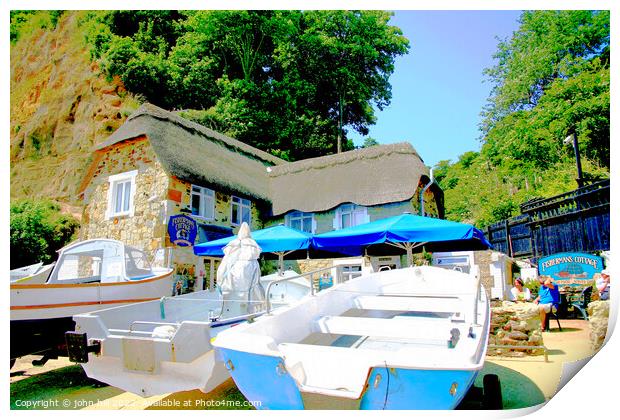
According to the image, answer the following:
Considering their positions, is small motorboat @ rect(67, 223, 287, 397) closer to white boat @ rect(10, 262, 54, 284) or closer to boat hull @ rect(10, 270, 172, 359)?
boat hull @ rect(10, 270, 172, 359)

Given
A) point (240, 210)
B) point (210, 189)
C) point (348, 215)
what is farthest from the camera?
point (240, 210)

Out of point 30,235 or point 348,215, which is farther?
point 348,215

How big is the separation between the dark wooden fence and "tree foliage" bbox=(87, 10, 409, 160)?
487 cm

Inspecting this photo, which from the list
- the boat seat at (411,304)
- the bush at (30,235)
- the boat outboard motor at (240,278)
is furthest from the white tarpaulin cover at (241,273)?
the bush at (30,235)

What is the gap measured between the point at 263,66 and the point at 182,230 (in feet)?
20.6

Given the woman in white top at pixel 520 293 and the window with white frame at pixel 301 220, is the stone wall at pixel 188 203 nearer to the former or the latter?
the window with white frame at pixel 301 220

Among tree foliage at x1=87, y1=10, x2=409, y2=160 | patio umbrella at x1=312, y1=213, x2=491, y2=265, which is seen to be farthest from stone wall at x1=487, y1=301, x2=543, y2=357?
tree foliage at x1=87, y1=10, x2=409, y2=160

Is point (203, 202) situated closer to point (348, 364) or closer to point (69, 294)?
point (69, 294)

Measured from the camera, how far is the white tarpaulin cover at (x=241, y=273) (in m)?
3.72

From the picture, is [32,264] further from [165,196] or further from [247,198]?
[247,198]

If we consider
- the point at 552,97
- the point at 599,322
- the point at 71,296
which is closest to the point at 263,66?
the point at 552,97

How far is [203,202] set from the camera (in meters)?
8.43

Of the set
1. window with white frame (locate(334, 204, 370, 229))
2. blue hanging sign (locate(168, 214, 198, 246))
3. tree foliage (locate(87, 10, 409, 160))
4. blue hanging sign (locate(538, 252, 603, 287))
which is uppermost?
tree foliage (locate(87, 10, 409, 160))

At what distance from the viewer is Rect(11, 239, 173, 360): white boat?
3.41 metres
